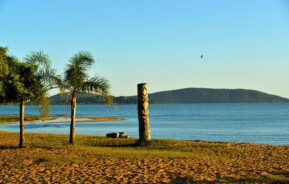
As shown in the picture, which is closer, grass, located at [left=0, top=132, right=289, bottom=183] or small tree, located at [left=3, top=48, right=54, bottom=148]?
grass, located at [left=0, top=132, right=289, bottom=183]

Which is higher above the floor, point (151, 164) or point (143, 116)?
point (143, 116)

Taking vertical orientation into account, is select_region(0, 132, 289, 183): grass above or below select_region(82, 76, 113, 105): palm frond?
below

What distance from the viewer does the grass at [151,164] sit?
16.1 m

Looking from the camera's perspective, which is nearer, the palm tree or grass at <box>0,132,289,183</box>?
grass at <box>0,132,289,183</box>

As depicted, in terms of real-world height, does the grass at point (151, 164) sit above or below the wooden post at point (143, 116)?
below

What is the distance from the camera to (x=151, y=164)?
62.8 ft

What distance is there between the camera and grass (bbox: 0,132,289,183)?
1611 cm

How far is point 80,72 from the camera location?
25812 mm

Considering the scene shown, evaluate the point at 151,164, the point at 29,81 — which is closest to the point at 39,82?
the point at 29,81

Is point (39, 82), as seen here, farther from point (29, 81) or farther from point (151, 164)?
point (151, 164)

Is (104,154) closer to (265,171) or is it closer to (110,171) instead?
(110,171)

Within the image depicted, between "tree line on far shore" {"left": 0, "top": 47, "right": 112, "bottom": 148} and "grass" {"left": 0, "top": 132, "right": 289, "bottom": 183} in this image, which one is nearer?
"grass" {"left": 0, "top": 132, "right": 289, "bottom": 183}

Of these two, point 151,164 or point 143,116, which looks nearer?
point 151,164

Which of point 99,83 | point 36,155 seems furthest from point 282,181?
point 99,83
